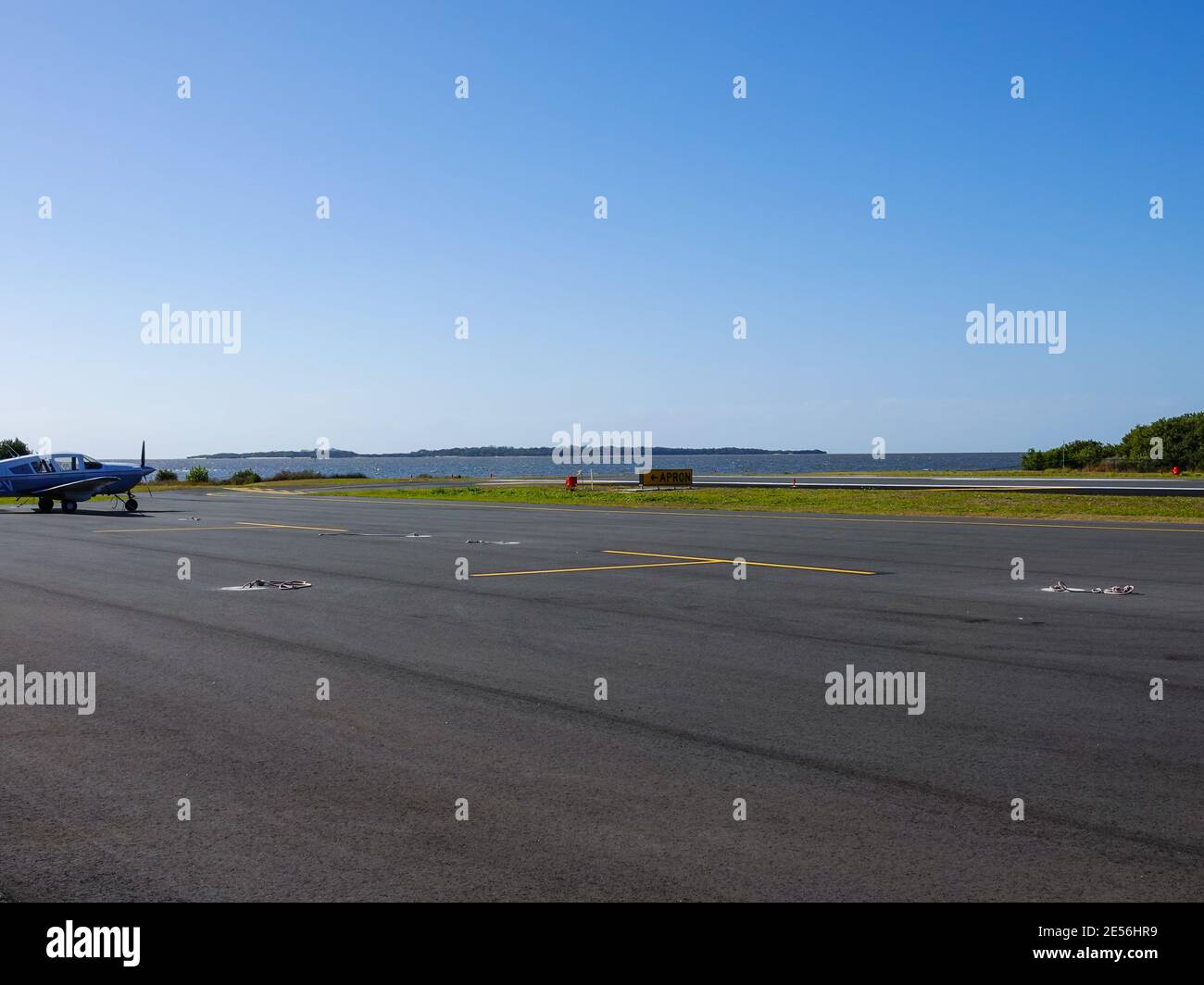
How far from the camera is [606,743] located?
7250 millimetres

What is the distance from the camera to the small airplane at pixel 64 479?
1511 inches

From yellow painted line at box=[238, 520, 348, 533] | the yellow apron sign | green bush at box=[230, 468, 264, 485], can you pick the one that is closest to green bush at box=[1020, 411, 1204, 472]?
the yellow apron sign

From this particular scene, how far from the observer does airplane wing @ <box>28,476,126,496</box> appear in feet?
128

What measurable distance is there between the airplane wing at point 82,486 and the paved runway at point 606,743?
2491 centimetres

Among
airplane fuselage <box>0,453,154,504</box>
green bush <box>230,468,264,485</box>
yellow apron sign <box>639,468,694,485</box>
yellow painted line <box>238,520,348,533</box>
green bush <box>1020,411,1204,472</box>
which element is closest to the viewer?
yellow painted line <box>238,520,348,533</box>

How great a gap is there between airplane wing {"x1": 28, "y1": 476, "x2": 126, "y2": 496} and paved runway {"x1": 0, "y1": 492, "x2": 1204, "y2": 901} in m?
24.9

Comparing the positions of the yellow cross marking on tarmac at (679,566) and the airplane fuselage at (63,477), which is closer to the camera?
the yellow cross marking on tarmac at (679,566)

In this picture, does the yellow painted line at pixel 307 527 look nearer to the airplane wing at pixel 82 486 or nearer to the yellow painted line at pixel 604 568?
the airplane wing at pixel 82 486

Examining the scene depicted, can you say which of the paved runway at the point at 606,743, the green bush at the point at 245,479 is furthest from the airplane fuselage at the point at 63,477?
the green bush at the point at 245,479

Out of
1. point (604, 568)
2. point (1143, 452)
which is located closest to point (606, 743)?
point (604, 568)

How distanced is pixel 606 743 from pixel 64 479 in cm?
3716

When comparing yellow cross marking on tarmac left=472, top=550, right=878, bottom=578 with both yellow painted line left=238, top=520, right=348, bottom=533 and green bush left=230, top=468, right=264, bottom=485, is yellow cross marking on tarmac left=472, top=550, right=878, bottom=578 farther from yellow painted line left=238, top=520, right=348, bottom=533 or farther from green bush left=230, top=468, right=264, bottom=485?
green bush left=230, top=468, right=264, bottom=485

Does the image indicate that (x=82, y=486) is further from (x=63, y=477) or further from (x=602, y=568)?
(x=602, y=568)

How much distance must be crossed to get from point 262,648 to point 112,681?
182 centimetres
